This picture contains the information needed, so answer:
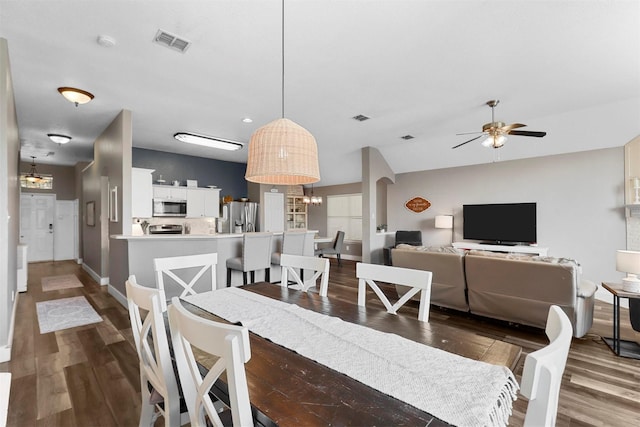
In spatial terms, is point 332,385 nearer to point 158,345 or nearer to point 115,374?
point 158,345

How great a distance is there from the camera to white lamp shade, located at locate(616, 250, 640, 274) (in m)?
2.81

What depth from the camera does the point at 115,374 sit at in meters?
2.47

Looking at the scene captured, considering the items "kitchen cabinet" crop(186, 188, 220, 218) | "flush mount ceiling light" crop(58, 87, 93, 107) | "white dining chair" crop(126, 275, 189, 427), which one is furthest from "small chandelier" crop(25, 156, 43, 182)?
"white dining chair" crop(126, 275, 189, 427)

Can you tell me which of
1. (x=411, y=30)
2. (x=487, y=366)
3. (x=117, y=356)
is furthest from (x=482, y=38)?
(x=117, y=356)

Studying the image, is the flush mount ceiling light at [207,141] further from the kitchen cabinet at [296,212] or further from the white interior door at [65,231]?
the white interior door at [65,231]

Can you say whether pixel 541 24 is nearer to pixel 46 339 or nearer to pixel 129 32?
pixel 129 32

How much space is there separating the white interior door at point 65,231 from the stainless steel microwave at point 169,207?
425cm

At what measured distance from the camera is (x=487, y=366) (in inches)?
44.7

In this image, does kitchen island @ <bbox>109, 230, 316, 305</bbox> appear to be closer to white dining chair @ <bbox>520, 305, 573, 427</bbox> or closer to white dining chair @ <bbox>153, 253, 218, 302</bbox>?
white dining chair @ <bbox>153, 253, 218, 302</bbox>

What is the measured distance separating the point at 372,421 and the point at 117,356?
2879 millimetres

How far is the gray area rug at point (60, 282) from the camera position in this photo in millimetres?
5363

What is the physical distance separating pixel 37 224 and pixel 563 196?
12.3 metres

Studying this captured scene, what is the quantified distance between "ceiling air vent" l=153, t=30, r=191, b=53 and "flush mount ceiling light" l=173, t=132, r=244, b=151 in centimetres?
290

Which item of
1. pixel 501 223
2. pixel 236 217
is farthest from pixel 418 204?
pixel 236 217
